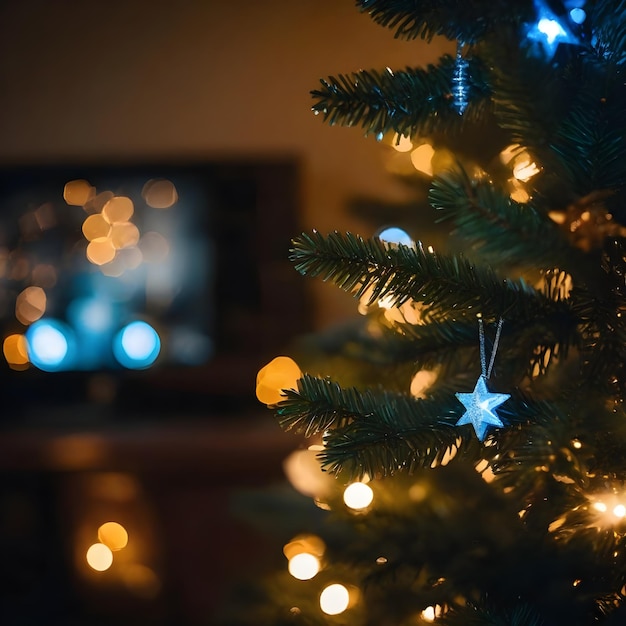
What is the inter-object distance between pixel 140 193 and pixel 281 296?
18.6 inches

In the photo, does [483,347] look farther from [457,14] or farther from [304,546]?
[304,546]

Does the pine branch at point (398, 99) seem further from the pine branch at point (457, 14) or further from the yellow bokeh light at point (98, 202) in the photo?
the yellow bokeh light at point (98, 202)

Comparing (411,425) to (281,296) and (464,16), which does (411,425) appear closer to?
(464,16)

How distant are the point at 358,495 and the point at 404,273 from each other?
0.39 m

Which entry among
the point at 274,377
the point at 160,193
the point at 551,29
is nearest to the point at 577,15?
the point at 551,29

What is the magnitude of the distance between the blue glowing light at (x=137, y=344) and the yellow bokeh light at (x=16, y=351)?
0.24 metres

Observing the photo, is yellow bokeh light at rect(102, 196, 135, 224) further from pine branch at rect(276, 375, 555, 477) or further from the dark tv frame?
pine branch at rect(276, 375, 555, 477)

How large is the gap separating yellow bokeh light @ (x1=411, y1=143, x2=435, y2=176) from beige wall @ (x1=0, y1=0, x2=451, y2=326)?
0.83m

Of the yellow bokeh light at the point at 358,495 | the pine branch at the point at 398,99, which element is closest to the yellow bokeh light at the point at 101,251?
the yellow bokeh light at the point at 358,495

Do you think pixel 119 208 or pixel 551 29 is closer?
pixel 551 29

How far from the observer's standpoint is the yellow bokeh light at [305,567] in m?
0.76

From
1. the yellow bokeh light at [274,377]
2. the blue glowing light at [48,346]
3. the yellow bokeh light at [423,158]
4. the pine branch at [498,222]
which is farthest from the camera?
the blue glowing light at [48,346]

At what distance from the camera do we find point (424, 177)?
82cm

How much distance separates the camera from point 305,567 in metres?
0.77
